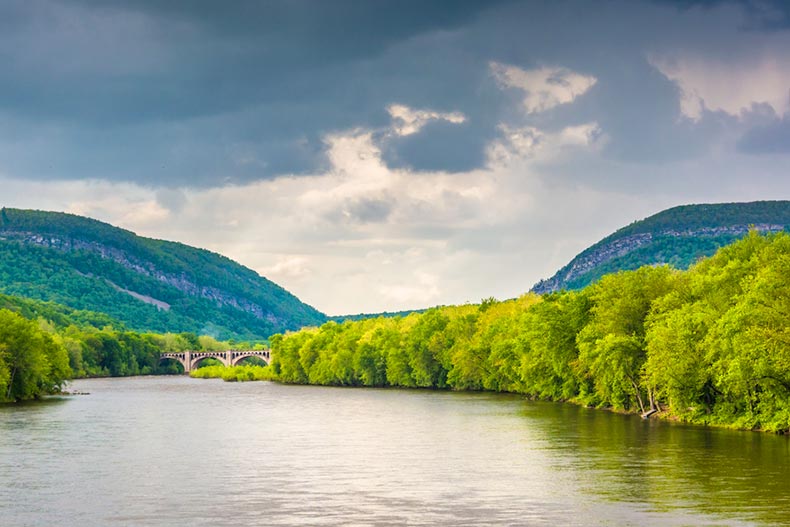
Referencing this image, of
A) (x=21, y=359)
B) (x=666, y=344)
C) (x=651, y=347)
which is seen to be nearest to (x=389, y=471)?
(x=666, y=344)

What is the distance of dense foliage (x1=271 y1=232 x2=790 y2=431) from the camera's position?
72312mm

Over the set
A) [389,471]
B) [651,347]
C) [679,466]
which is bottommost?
[389,471]

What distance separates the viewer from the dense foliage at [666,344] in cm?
7231

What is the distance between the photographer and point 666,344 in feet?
271

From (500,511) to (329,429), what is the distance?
43.8m

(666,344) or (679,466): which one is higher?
(666,344)

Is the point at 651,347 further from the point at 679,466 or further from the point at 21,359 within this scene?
the point at 21,359

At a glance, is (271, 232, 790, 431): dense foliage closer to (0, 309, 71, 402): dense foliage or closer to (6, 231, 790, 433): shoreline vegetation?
(6, 231, 790, 433): shoreline vegetation

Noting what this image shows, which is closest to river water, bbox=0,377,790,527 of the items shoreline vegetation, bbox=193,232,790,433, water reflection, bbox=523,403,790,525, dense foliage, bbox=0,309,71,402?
water reflection, bbox=523,403,790,525

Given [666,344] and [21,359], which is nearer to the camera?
[666,344]

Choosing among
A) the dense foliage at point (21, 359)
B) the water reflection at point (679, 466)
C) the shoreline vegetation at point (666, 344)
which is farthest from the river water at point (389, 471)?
the dense foliage at point (21, 359)

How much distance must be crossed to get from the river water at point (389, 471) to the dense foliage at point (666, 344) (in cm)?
351

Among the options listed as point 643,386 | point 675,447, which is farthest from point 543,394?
point 675,447

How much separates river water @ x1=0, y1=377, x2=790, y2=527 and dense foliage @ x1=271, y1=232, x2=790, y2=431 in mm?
3506
